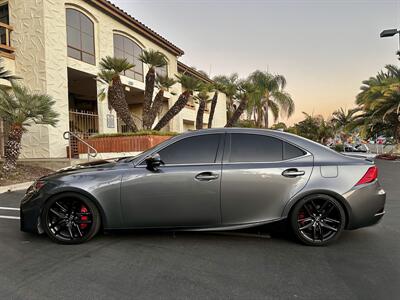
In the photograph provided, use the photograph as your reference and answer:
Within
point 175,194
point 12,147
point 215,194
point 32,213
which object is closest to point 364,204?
point 215,194

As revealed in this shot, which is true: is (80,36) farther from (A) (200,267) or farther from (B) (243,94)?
(A) (200,267)

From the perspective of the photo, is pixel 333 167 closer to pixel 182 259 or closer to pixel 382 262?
pixel 382 262

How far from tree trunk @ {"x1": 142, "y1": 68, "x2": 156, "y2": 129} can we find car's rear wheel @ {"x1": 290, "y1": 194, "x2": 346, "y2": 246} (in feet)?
33.9

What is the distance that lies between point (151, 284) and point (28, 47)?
44.1ft

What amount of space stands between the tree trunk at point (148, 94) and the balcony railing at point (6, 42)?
604cm

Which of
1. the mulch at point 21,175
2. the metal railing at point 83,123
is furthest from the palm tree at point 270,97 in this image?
the mulch at point 21,175

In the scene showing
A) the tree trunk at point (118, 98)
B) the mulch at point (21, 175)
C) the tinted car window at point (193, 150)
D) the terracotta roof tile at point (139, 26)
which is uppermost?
the terracotta roof tile at point (139, 26)

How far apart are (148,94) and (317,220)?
35.1ft

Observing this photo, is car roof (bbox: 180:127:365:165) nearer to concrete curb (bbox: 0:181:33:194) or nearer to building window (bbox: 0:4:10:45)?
concrete curb (bbox: 0:181:33:194)

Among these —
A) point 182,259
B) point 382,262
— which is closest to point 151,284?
point 182,259

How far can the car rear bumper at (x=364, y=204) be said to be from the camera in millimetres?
3744

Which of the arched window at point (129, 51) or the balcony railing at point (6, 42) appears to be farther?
the arched window at point (129, 51)

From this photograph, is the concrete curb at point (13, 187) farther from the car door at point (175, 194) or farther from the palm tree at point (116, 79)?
the car door at point (175, 194)

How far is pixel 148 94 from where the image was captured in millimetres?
13188
